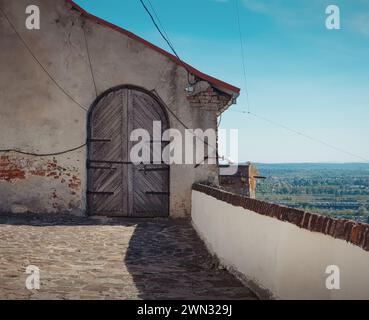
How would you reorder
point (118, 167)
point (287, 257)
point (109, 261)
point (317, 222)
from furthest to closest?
point (118, 167) < point (109, 261) < point (287, 257) < point (317, 222)

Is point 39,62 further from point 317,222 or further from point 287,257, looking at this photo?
point 317,222

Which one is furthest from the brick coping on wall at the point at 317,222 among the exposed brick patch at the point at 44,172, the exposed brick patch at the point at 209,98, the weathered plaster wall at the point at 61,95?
the exposed brick patch at the point at 44,172

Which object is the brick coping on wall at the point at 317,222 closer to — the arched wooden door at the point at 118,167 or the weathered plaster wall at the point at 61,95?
the arched wooden door at the point at 118,167

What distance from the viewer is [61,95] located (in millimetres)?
10891

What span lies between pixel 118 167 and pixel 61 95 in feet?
8.08

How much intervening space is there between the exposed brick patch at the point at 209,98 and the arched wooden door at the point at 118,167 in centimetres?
106

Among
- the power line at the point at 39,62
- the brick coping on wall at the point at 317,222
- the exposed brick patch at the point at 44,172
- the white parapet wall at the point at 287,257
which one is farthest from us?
the power line at the point at 39,62

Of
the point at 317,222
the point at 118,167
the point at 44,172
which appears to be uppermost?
the point at 118,167

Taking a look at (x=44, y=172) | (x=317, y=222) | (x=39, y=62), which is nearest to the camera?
(x=317, y=222)

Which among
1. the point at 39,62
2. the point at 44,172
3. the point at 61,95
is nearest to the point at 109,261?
the point at 44,172

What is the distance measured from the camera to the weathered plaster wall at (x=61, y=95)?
10.7 m

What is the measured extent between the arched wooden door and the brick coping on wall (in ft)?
19.3

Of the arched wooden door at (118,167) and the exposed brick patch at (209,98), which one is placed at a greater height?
the exposed brick patch at (209,98)
